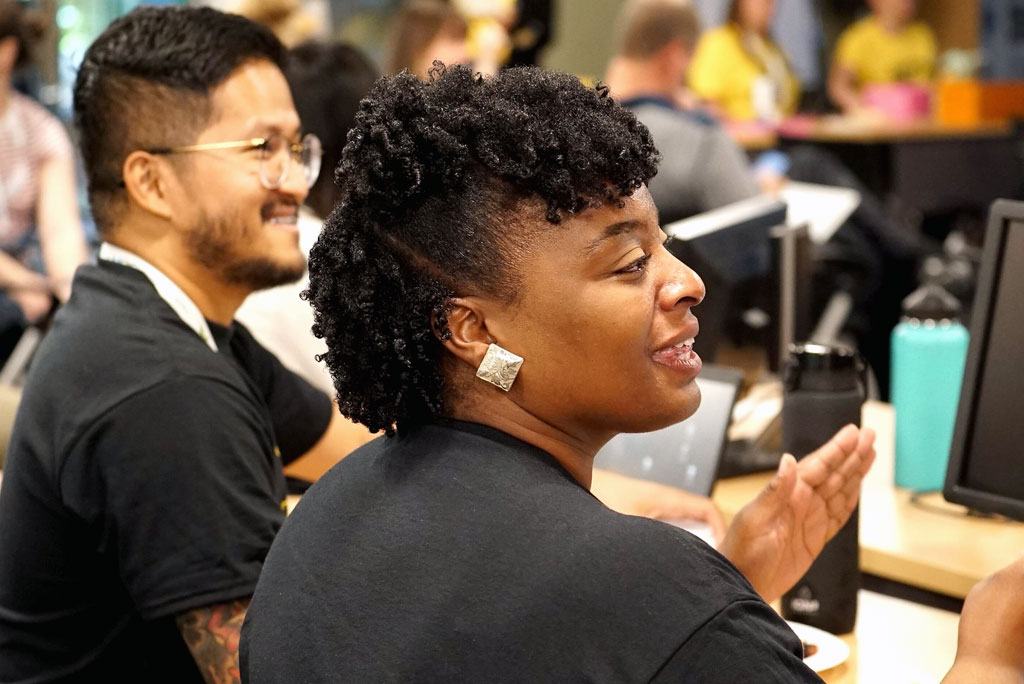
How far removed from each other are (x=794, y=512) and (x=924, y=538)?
479 mm

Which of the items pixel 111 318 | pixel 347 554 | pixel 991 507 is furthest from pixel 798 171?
pixel 347 554

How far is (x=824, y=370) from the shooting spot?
150cm

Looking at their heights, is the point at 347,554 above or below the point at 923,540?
above

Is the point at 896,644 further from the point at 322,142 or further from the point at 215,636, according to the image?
the point at 322,142

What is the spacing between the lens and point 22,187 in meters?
3.56

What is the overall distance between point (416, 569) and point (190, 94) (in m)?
1.00

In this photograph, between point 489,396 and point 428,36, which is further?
point 428,36

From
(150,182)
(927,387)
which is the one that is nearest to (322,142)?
(150,182)

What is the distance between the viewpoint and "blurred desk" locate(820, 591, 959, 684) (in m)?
1.38

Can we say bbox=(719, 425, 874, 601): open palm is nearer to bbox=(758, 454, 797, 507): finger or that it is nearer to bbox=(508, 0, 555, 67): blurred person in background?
bbox=(758, 454, 797, 507): finger

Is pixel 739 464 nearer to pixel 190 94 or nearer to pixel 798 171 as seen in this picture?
pixel 190 94

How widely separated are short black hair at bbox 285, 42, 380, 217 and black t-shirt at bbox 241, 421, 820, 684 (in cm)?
167

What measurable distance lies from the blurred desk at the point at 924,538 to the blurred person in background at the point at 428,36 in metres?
2.30

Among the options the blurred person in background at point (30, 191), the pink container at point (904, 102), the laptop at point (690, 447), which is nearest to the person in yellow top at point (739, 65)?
the pink container at point (904, 102)
